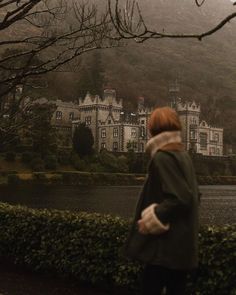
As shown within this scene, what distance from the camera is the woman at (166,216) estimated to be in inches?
129

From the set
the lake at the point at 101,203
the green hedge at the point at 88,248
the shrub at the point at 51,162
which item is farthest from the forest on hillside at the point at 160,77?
the green hedge at the point at 88,248

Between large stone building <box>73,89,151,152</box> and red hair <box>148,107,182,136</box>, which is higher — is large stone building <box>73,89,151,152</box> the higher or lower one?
the higher one

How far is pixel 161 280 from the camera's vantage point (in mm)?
3416

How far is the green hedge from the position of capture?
16.6 ft

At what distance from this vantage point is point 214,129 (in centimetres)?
11300

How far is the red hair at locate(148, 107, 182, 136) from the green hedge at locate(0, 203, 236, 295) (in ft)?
6.35

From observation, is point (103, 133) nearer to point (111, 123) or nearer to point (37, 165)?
point (111, 123)

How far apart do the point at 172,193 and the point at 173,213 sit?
132mm

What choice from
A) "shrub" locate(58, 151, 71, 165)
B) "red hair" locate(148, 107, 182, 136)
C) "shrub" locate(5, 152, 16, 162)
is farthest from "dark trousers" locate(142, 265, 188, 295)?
"shrub" locate(58, 151, 71, 165)

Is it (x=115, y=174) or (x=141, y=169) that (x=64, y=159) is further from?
(x=141, y=169)

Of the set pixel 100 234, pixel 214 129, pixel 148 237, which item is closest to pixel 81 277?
pixel 100 234

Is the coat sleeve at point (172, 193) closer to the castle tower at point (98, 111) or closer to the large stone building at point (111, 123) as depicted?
the large stone building at point (111, 123)

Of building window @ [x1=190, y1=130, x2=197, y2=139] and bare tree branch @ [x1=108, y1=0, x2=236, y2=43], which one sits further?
building window @ [x1=190, y1=130, x2=197, y2=139]

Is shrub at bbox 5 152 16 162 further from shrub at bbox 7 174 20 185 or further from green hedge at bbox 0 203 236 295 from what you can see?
green hedge at bbox 0 203 236 295
